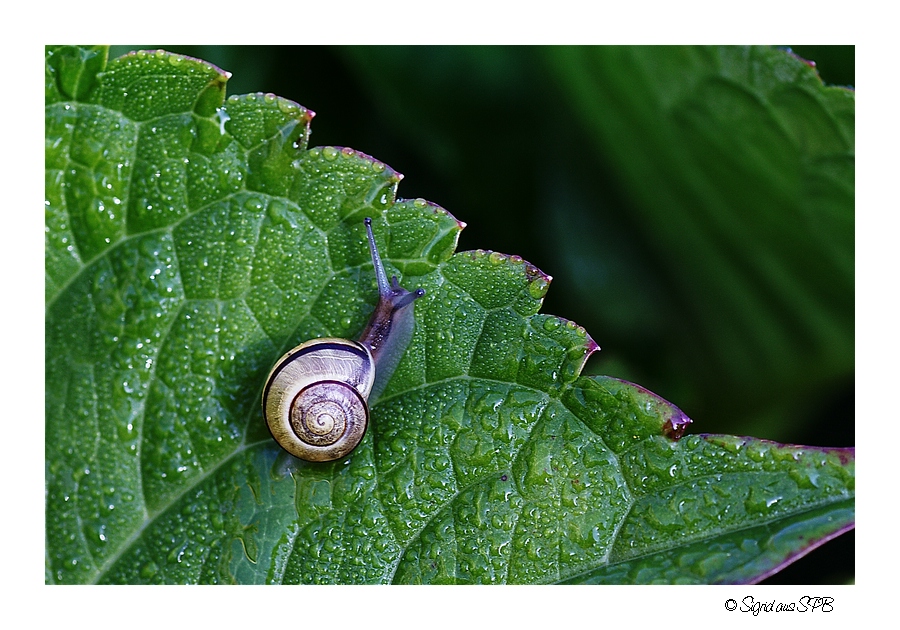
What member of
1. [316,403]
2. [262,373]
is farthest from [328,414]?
[262,373]

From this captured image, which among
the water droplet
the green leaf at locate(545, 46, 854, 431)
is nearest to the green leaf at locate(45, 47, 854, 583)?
the water droplet

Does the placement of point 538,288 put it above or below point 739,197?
below

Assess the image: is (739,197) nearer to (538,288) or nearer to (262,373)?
(538,288)

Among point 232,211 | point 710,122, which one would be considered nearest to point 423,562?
point 232,211

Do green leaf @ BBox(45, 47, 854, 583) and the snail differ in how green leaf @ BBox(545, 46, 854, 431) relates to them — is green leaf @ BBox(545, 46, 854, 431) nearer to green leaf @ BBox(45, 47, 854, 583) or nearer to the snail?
green leaf @ BBox(45, 47, 854, 583)

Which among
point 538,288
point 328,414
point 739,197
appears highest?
point 739,197

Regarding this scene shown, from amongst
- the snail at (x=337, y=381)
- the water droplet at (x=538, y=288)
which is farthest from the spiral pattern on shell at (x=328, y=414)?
the water droplet at (x=538, y=288)
